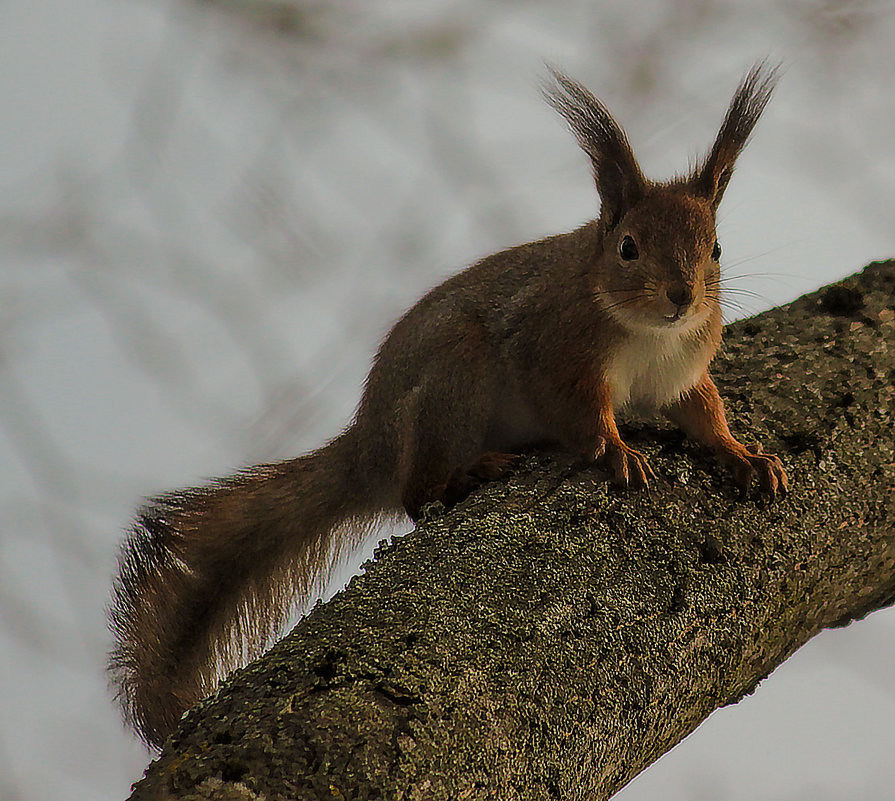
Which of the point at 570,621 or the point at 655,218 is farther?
the point at 655,218

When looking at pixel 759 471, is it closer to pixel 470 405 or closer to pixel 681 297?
pixel 681 297

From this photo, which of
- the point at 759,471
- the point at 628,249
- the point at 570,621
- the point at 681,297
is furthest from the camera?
the point at 628,249

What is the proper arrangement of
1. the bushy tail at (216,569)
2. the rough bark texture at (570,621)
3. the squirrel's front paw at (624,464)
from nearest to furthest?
the rough bark texture at (570,621) → the squirrel's front paw at (624,464) → the bushy tail at (216,569)

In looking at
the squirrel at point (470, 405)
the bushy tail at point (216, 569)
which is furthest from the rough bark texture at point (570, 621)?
the bushy tail at point (216, 569)

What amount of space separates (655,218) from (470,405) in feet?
1.66

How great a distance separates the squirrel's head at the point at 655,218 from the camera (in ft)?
6.53

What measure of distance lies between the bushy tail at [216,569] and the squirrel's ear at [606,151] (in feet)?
2.46

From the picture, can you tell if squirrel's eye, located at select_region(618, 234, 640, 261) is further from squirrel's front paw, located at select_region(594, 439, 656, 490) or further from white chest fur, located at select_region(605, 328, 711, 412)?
squirrel's front paw, located at select_region(594, 439, 656, 490)

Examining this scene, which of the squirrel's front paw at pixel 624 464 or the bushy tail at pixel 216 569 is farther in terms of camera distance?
the bushy tail at pixel 216 569

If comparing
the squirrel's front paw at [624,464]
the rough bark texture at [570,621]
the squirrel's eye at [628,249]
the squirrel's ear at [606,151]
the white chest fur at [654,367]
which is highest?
the squirrel's ear at [606,151]

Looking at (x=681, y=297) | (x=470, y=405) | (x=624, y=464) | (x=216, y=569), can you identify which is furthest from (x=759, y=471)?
(x=216, y=569)

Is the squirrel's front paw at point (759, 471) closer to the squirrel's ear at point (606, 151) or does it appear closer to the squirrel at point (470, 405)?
the squirrel at point (470, 405)

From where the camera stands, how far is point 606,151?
6.89 feet

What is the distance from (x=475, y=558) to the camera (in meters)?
1.44
